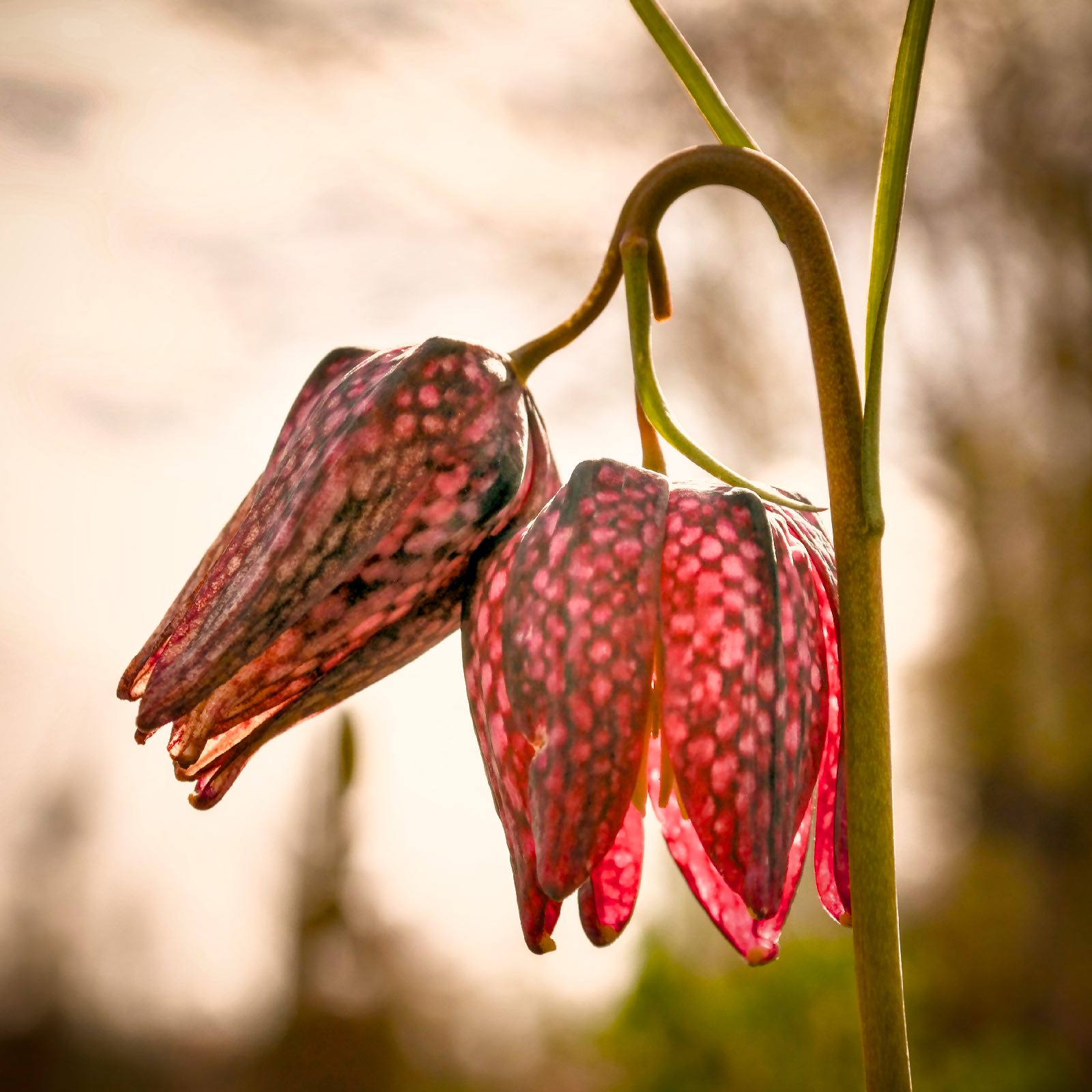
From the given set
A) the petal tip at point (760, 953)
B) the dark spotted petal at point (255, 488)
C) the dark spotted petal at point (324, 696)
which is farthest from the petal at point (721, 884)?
the dark spotted petal at point (255, 488)

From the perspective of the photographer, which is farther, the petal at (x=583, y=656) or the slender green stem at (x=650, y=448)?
the slender green stem at (x=650, y=448)

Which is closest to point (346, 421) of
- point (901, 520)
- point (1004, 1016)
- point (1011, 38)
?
point (901, 520)

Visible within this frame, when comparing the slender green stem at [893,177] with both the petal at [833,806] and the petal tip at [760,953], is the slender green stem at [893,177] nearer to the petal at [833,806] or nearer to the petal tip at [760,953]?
the petal at [833,806]

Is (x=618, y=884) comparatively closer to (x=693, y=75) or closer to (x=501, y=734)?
(x=501, y=734)

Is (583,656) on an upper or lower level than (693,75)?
lower

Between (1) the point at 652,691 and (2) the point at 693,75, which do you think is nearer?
(1) the point at 652,691

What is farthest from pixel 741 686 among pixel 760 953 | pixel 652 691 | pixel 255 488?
pixel 255 488

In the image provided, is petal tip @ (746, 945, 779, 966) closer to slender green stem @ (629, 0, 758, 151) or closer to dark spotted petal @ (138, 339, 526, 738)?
dark spotted petal @ (138, 339, 526, 738)

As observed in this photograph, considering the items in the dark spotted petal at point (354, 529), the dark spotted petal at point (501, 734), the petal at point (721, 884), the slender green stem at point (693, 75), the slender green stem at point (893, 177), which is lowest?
the petal at point (721, 884)
